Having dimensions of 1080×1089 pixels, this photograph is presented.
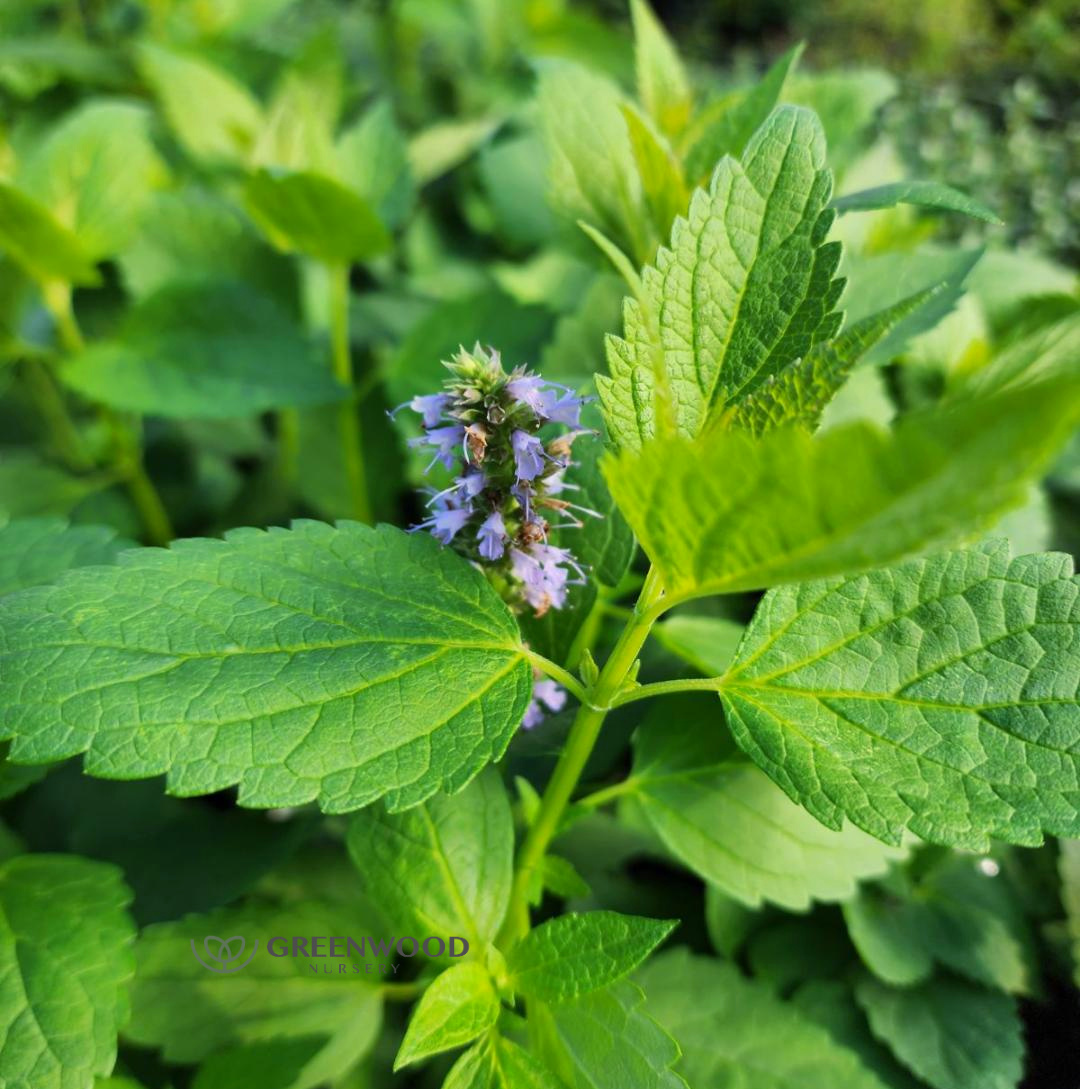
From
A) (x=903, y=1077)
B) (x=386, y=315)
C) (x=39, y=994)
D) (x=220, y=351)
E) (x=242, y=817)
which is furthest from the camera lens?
(x=386, y=315)

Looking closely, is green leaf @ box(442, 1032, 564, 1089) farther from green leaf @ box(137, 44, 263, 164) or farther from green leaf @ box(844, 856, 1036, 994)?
green leaf @ box(137, 44, 263, 164)

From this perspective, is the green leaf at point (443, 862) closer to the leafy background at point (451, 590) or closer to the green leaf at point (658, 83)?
the leafy background at point (451, 590)

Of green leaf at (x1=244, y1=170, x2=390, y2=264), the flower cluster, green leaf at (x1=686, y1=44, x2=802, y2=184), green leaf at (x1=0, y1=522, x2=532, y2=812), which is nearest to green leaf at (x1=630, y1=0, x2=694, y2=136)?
green leaf at (x1=686, y1=44, x2=802, y2=184)

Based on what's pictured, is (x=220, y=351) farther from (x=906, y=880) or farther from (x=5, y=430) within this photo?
(x=906, y=880)

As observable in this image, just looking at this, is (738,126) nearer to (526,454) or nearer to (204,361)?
(526,454)

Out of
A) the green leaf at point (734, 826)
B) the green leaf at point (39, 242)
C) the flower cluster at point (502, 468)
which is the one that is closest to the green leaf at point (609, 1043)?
the green leaf at point (734, 826)

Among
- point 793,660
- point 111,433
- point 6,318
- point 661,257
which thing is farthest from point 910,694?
point 6,318

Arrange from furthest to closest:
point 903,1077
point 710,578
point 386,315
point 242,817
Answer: point 386,315, point 242,817, point 903,1077, point 710,578
